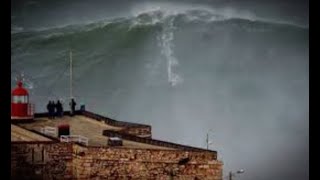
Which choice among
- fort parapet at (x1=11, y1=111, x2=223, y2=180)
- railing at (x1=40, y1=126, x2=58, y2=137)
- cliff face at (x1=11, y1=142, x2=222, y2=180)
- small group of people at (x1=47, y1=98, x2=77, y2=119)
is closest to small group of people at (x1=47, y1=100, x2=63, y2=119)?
small group of people at (x1=47, y1=98, x2=77, y2=119)

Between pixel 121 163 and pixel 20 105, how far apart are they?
1084 millimetres

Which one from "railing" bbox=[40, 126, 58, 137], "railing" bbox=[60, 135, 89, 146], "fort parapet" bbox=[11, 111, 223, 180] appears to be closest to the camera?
"fort parapet" bbox=[11, 111, 223, 180]

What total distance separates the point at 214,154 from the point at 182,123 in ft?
1.32

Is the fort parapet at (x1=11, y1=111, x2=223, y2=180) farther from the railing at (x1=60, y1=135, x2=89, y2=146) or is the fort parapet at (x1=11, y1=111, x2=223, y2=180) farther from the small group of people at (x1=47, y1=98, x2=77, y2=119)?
the small group of people at (x1=47, y1=98, x2=77, y2=119)

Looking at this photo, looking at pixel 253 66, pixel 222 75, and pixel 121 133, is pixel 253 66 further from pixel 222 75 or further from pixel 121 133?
pixel 121 133

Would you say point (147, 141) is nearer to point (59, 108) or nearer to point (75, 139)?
point (75, 139)

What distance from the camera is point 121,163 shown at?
10.8 meters

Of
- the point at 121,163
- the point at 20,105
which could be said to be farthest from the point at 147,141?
the point at 20,105

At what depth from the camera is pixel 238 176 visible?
1077 centimetres

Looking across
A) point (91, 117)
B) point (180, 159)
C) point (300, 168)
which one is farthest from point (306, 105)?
point (91, 117)

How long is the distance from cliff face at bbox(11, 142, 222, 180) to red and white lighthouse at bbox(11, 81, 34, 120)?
53 centimetres

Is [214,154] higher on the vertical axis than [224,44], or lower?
lower

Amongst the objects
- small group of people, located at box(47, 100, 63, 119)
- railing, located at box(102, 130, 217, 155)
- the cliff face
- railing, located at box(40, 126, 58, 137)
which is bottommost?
the cliff face

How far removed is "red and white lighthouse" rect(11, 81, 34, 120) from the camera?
10.9 m
